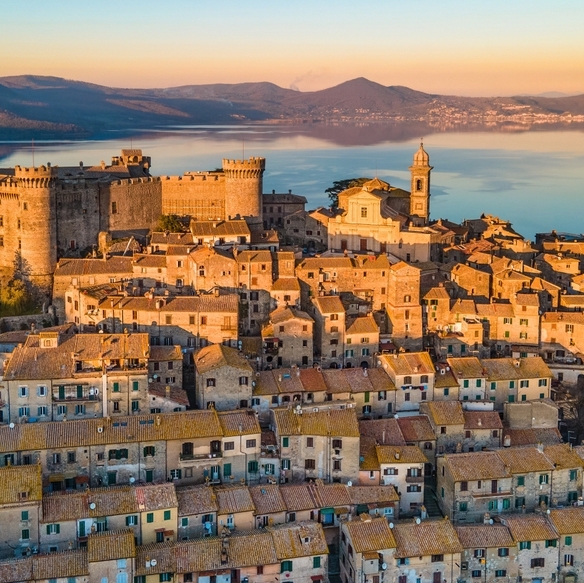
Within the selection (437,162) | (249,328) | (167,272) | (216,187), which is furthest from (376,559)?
(437,162)

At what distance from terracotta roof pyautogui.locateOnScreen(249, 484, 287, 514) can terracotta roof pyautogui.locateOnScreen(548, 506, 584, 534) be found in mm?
7412

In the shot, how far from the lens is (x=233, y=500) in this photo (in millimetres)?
24719

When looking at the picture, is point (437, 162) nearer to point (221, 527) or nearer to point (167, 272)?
point (167, 272)

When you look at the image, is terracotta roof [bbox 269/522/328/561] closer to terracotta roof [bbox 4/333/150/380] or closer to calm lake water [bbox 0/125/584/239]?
terracotta roof [bbox 4/333/150/380]

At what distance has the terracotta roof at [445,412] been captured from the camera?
94.4ft

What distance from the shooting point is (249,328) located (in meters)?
35.0

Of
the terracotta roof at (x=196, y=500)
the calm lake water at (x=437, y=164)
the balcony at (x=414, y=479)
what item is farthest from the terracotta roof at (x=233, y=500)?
the calm lake water at (x=437, y=164)

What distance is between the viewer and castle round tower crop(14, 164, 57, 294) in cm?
4009

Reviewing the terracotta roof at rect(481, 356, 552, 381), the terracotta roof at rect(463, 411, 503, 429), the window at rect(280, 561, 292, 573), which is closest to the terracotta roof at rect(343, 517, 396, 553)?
the window at rect(280, 561, 292, 573)

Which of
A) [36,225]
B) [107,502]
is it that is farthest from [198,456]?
[36,225]

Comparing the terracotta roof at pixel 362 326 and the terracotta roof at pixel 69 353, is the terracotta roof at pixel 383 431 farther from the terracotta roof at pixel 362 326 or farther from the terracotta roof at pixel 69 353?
the terracotta roof at pixel 69 353

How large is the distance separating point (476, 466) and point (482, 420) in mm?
2971

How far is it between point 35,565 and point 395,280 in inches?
704

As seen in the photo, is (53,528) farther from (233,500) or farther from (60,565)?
(233,500)
